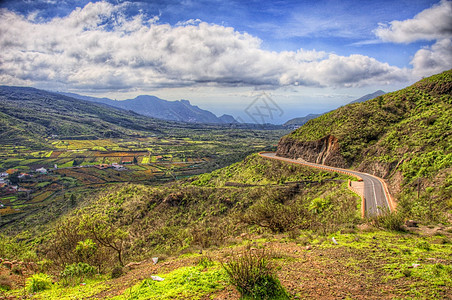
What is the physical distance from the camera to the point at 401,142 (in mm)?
29547

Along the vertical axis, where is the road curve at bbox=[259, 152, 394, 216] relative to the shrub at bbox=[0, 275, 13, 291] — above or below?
above

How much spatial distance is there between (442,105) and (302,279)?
129 ft

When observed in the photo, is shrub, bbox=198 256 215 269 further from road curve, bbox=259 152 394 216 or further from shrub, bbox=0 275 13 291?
road curve, bbox=259 152 394 216

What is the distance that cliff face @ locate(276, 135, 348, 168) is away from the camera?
121 feet

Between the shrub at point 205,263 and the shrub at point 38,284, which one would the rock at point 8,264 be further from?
the shrub at point 205,263

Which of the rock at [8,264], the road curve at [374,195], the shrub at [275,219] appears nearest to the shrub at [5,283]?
the rock at [8,264]

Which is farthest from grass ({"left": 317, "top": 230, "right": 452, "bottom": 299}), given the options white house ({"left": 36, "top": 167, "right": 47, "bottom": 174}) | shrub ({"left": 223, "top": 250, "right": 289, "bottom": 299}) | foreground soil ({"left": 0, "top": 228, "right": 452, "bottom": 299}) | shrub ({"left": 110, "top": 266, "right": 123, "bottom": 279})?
white house ({"left": 36, "top": 167, "right": 47, "bottom": 174})

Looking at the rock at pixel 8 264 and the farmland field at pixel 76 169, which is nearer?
the rock at pixel 8 264

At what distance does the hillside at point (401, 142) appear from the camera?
18.5 metres

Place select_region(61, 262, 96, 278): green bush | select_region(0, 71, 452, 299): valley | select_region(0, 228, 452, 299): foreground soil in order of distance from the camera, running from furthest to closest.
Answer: select_region(61, 262, 96, 278): green bush → select_region(0, 71, 452, 299): valley → select_region(0, 228, 452, 299): foreground soil

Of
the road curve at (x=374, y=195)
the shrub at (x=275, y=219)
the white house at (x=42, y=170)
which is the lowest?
the white house at (x=42, y=170)

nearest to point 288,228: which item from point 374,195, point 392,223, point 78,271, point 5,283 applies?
point 392,223

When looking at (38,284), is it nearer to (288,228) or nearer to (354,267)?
(354,267)

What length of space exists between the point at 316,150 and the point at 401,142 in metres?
12.9
